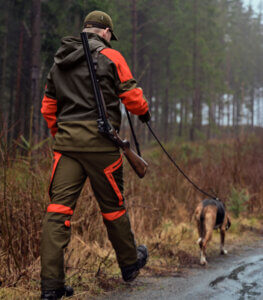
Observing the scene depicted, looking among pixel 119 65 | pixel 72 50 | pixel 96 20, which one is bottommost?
pixel 119 65

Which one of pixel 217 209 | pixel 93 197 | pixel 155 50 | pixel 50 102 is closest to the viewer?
pixel 50 102

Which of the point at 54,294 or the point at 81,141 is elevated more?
the point at 81,141

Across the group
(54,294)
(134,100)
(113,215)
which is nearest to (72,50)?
(134,100)

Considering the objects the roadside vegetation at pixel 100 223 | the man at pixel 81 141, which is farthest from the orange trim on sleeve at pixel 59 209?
the roadside vegetation at pixel 100 223

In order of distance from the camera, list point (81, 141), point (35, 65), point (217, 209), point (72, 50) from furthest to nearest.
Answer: point (35, 65) < point (217, 209) < point (72, 50) < point (81, 141)

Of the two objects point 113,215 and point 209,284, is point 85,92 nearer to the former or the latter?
point 113,215

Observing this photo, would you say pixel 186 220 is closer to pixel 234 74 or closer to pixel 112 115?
pixel 112 115

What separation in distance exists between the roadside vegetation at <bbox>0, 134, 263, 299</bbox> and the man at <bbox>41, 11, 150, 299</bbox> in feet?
1.62

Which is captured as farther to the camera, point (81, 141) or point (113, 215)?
point (113, 215)

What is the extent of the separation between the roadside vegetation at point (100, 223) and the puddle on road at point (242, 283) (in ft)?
1.83

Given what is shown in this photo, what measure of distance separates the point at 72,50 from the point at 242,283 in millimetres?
2796

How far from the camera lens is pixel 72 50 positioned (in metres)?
2.91

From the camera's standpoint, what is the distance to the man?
2.74 meters

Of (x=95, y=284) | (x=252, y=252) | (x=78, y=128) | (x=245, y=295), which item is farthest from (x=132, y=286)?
(x=252, y=252)
